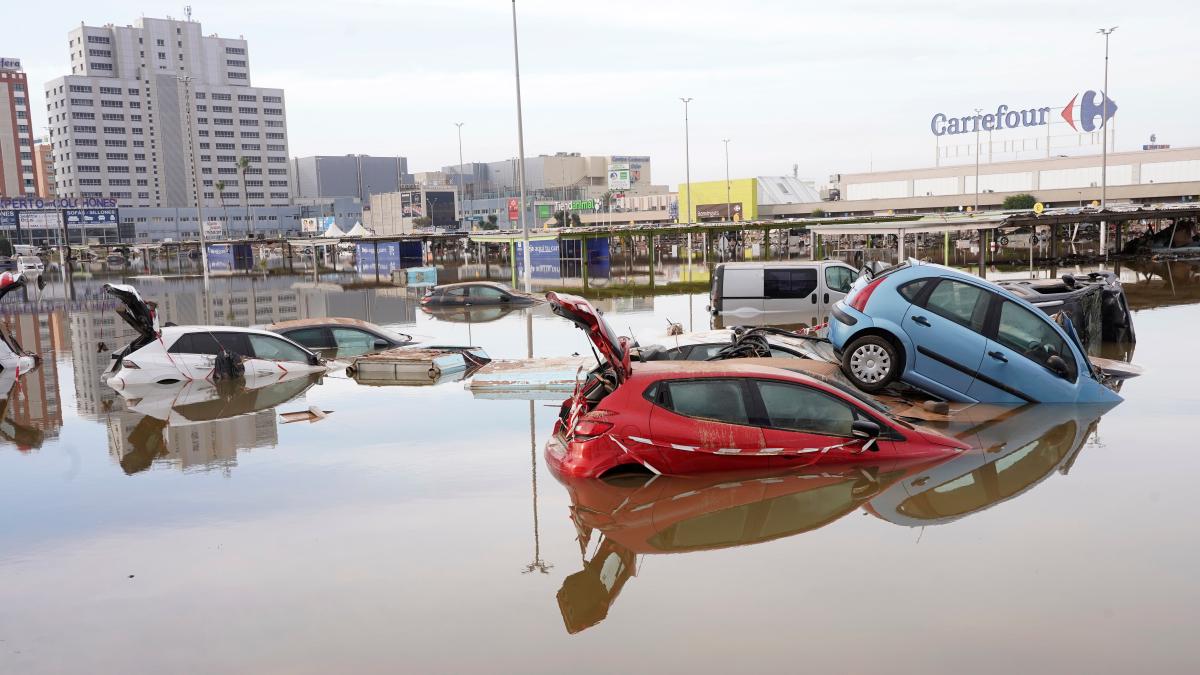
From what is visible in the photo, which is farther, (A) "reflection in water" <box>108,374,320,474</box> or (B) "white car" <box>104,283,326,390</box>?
(B) "white car" <box>104,283,326,390</box>

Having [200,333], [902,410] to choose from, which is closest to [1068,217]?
[902,410]

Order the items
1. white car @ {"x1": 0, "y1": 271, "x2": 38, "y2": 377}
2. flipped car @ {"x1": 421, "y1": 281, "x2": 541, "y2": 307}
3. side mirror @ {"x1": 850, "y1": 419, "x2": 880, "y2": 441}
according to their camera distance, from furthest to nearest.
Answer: flipped car @ {"x1": 421, "y1": 281, "x2": 541, "y2": 307} → white car @ {"x1": 0, "y1": 271, "x2": 38, "y2": 377} → side mirror @ {"x1": 850, "y1": 419, "x2": 880, "y2": 441}

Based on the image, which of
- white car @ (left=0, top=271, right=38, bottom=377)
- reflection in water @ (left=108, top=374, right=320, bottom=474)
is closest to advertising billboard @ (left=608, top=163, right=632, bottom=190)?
white car @ (left=0, top=271, right=38, bottom=377)

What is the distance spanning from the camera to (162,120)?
493 ft

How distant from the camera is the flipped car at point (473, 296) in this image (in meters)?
29.4

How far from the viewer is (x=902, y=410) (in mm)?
11594

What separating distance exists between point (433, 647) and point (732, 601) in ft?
6.91

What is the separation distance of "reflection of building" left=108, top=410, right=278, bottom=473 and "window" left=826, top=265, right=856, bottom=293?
586 inches

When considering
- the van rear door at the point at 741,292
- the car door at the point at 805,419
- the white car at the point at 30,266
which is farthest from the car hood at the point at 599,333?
the white car at the point at 30,266

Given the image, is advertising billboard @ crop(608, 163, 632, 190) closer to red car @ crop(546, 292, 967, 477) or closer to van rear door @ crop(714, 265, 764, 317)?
van rear door @ crop(714, 265, 764, 317)

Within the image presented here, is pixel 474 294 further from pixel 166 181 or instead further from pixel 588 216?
pixel 166 181

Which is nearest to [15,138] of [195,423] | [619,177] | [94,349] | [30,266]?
[619,177]

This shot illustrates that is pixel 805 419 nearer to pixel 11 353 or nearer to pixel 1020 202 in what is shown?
pixel 11 353

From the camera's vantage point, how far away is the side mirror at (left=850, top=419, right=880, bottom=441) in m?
9.13
